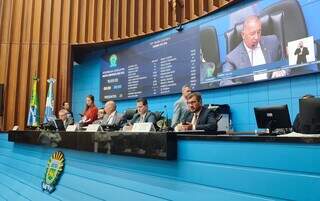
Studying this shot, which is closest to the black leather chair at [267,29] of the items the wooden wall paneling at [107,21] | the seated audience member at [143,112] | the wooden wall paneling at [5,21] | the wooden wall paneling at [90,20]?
the seated audience member at [143,112]

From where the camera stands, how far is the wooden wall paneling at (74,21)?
6.49 metres

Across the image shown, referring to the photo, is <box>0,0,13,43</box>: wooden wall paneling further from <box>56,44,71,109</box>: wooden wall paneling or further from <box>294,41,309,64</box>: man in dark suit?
<box>294,41,309,64</box>: man in dark suit

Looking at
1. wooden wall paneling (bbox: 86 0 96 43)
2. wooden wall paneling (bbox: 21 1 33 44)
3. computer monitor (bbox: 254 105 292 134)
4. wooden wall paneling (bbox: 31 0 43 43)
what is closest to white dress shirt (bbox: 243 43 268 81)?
computer monitor (bbox: 254 105 292 134)

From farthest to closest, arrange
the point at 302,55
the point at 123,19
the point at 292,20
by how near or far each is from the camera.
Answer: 1. the point at 123,19
2. the point at 292,20
3. the point at 302,55

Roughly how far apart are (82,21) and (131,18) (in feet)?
3.79

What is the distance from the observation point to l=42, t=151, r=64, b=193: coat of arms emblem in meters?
2.89

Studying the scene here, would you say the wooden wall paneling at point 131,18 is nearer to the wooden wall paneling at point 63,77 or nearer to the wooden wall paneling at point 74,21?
the wooden wall paneling at point 74,21

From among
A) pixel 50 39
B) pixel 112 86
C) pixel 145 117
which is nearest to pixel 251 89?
pixel 145 117

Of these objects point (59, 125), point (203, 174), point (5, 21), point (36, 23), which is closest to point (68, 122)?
point (59, 125)

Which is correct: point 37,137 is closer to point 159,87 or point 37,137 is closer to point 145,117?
point 145,117

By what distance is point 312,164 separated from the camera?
1.19 meters

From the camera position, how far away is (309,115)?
5.55 ft

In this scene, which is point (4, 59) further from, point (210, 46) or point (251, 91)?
point (251, 91)

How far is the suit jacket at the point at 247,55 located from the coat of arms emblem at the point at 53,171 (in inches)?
89.7
